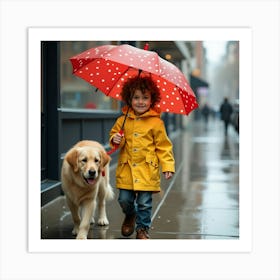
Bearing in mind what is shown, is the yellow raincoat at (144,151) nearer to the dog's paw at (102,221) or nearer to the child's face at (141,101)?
the child's face at (141,101)

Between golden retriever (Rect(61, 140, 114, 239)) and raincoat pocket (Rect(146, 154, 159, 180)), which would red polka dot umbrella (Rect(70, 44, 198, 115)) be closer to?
raincoat pocket (Rect(146, 154, 159, 180))

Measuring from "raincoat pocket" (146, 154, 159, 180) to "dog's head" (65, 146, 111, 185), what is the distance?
1.52 feet

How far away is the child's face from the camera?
5.22 metres

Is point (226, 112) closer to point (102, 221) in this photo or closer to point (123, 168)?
point (102, 221)

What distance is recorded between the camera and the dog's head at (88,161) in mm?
5047

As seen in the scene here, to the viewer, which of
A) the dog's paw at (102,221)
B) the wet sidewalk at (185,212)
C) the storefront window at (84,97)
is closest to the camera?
the wet sidewalk at (185,212)

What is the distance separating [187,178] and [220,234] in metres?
4.08

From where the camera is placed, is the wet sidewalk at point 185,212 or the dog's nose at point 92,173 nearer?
the dog's nose at point 92,173

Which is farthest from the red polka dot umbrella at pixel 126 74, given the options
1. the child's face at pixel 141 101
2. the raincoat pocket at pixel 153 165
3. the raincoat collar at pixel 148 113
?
the raincoat pocket at pixel 153 165

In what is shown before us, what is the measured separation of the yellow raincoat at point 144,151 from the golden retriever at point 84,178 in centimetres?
28

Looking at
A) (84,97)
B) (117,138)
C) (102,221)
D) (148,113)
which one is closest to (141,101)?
(148,113)

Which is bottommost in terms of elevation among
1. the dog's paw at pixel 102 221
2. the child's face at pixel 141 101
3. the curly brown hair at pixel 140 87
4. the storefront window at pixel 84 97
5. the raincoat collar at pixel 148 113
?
the dog's paw at pixel 102 221
